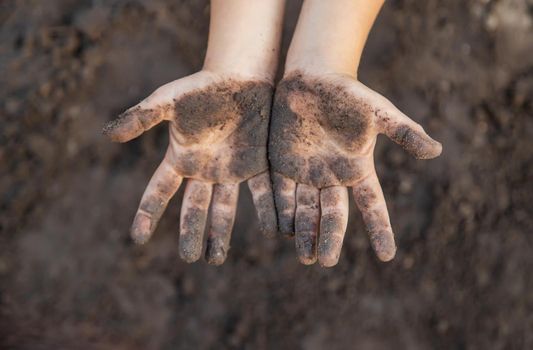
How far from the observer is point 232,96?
1435mm

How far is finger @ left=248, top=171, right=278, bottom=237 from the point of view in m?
1.41

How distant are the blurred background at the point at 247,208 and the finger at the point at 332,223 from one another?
26.5 inches

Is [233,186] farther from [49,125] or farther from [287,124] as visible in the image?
[49,125]

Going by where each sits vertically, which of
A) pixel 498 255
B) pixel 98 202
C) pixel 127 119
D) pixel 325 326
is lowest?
pixel 325 326

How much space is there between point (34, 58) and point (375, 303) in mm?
1603

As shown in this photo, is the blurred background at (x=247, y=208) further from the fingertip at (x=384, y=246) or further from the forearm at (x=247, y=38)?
the fingertip at (x=384, y=246)

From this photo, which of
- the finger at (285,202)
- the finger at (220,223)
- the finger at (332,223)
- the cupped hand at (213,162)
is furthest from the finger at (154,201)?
the finger at (332,223)

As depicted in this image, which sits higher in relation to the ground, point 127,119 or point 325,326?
point 127,119

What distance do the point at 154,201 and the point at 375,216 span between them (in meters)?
0.59

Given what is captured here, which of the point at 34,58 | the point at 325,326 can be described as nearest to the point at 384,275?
the point at 325,326

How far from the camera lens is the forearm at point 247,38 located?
1.51 metres

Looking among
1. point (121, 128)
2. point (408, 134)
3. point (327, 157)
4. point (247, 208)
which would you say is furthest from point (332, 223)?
point (247, 208)

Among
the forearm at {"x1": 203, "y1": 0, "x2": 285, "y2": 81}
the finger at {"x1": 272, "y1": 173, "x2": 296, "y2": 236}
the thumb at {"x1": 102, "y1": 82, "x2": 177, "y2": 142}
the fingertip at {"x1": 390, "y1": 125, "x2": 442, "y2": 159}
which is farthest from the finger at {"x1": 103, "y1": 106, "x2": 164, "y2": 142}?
the fingertip at {"x1": 390, "y1": 125, "x2": 442, "y2": 159}

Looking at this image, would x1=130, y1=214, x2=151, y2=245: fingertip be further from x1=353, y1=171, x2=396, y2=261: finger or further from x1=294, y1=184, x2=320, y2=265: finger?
x1=353, y1=171, x2=396, y2=261: finger
